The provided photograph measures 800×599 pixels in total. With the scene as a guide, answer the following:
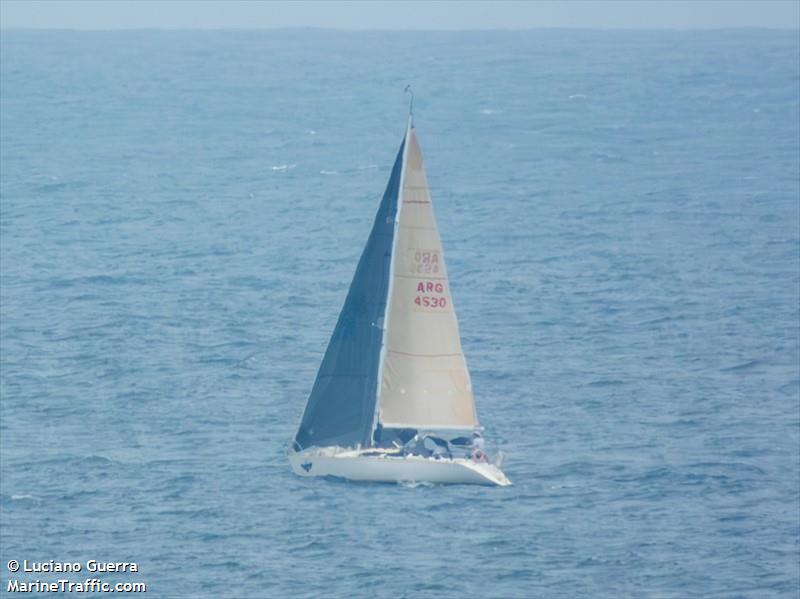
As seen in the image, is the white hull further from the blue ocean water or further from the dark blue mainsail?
the blue ocean water

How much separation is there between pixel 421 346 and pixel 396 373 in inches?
56.1

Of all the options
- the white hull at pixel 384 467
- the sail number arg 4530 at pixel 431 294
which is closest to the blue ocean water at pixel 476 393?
the white hull at pixel 384 467

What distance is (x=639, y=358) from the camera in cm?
10638

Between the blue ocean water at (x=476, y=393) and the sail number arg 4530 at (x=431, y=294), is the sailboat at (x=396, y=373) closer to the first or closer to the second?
the sail number arg 4530 at (x=431, y=294)

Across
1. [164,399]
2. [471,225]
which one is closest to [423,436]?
[164,399]

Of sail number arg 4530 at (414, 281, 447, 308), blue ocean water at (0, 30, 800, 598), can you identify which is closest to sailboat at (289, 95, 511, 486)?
sail number arg 4530 at (414, 281, 447, 308)

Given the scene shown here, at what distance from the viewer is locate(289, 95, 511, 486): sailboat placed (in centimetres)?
6969

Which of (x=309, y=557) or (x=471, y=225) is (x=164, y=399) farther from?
(x=471, y=225)

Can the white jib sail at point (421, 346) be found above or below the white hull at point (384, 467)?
above

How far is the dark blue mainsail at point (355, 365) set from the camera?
71000mm

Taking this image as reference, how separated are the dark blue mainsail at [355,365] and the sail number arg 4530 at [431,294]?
1.40 metres

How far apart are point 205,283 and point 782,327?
40708mm

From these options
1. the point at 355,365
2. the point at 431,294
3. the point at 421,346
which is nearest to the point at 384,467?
the point at 355,365

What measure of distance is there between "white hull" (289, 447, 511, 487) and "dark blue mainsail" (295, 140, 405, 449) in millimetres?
500
